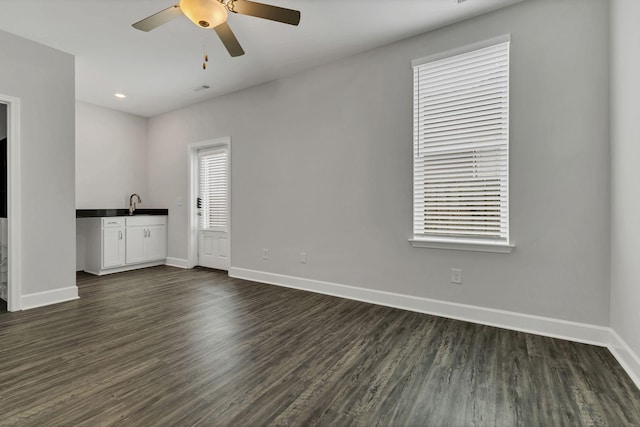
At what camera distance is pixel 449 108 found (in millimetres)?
3020

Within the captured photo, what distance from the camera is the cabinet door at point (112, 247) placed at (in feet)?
15.9

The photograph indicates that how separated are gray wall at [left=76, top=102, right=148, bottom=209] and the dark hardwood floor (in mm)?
2783

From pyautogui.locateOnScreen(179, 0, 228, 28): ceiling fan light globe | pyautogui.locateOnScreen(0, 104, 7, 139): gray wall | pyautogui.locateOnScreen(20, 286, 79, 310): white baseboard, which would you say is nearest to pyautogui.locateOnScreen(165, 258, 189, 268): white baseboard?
pyautogui.locateOnScreen(20, 286, 79, 310): white baseboard

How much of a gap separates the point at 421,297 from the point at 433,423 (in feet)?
5.58

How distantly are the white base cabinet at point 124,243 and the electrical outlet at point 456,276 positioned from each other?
4881 millimetres

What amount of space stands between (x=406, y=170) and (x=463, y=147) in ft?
1.89

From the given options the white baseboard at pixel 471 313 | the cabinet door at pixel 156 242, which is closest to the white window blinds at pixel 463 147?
the white baseboard at pixel 471 313

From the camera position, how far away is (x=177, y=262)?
5547 mm

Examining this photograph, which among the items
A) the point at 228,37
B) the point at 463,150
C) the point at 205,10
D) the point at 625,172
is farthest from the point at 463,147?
the point at 205,10

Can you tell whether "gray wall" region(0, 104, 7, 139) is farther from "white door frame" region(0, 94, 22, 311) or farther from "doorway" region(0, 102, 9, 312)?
"white door frame" region(0, 94, 22, 311)

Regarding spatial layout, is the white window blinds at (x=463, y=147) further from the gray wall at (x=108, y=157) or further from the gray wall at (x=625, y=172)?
the gray wall at (x=108, y=157)

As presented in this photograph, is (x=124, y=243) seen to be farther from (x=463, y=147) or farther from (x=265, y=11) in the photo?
(x=463, y=147)

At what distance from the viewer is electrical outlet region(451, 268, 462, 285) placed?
117 inches

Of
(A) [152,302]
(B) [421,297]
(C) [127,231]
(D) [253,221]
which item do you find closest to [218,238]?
(D) [253,221]
